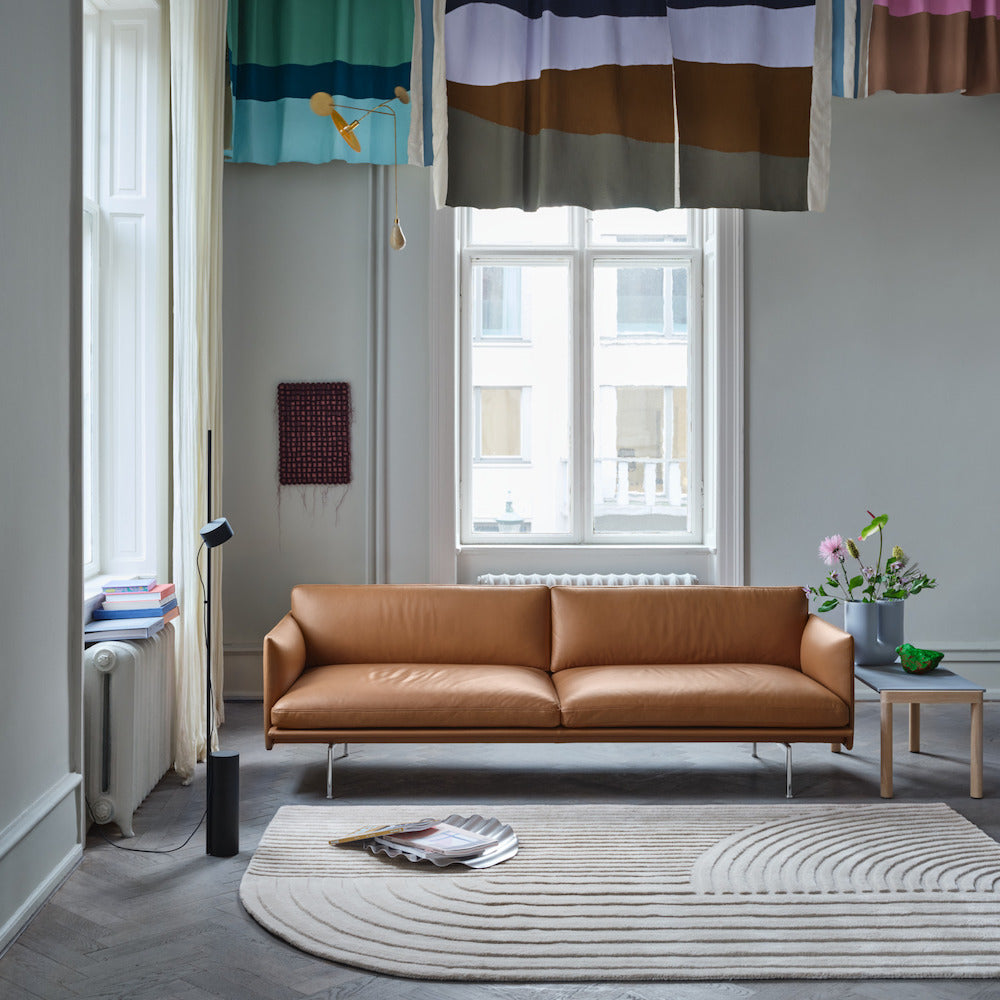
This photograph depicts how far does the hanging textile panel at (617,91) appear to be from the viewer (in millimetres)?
4508

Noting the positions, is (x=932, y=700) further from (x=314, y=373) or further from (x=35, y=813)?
(x=314, y=373)

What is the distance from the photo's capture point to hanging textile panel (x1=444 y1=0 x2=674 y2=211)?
4.50 m

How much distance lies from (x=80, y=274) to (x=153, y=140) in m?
1.15

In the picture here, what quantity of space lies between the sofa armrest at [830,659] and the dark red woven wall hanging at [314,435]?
7.94 ft

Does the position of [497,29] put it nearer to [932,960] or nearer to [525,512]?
[525,512]

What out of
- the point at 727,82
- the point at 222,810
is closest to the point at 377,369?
the point at 727,82

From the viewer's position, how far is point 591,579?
4.96 m

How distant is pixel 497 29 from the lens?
451 cm

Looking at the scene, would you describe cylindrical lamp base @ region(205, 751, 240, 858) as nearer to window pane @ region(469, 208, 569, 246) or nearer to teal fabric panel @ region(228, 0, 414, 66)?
window pane @ region(469, 208, 569, 246)

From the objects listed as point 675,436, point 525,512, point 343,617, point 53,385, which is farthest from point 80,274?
point 675,436

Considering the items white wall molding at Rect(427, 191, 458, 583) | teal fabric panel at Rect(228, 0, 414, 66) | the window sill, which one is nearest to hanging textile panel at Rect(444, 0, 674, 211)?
teal fabric panel at Rect(228, 0, 414, 66)

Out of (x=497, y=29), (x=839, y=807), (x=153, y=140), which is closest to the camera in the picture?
(x=839, y=807)

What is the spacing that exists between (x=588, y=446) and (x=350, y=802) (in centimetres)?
241

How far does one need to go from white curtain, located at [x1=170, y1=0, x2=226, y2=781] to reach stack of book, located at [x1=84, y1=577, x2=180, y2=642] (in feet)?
0.81
